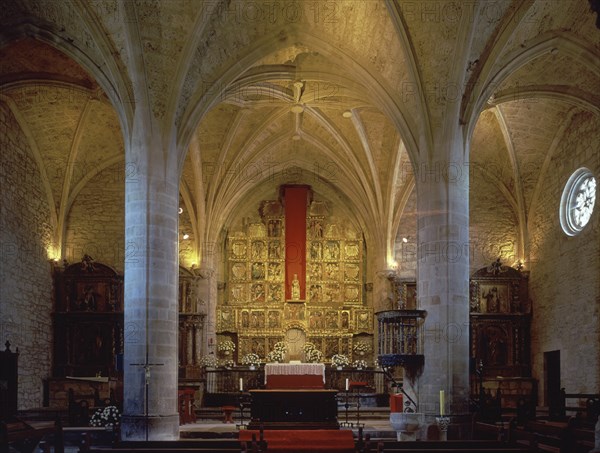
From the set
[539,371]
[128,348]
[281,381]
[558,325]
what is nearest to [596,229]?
[558,325]

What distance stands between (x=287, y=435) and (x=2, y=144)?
1045 centimetres

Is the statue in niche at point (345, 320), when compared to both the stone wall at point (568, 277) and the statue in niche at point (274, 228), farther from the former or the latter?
the stone wall at point (568, 277)

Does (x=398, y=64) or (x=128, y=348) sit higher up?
(x=398, y=64)

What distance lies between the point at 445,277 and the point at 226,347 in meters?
13.2

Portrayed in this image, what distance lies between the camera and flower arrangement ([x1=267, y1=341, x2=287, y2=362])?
90.4 ft

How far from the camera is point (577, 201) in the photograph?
22250 millimetres

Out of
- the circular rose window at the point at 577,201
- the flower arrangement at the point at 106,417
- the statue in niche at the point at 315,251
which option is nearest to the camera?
the flower arrangement at the point at 106,417

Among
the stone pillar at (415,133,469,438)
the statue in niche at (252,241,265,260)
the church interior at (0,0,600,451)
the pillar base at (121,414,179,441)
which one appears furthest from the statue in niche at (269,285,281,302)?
the pillar base at (121,414,179,441)

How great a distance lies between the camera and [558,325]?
22.7 metres

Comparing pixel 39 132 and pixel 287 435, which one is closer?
pixel 287 435

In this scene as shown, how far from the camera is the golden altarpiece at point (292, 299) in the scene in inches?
1126

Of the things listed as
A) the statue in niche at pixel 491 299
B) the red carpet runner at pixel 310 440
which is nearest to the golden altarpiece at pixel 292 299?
the statue in niche at pixel 491 299

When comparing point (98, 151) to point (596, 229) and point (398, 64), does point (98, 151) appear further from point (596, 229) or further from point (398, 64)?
point (596, 229)

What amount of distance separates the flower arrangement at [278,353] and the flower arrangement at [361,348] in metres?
2.55
